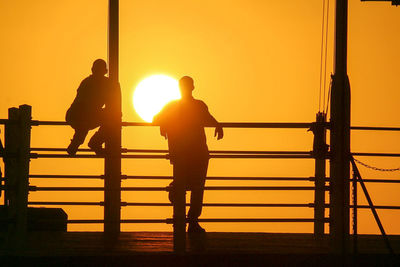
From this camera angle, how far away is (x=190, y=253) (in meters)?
8.46

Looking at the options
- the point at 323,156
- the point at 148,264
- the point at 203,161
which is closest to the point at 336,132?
the point at 323,156

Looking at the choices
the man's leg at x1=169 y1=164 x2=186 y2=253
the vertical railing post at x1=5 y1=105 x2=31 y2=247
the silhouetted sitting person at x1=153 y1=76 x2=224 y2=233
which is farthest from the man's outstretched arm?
the vertical railing post at x1=5 y1=105 x2=31 y2=247

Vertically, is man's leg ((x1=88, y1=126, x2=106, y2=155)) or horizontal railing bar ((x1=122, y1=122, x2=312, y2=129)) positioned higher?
horizontal railing bar ((x1=122, y1=122, x2=312, y2=129))

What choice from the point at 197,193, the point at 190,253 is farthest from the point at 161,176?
the point at 190,253

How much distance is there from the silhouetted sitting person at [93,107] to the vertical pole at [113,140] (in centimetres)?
8

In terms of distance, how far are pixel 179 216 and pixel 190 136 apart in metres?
0.94

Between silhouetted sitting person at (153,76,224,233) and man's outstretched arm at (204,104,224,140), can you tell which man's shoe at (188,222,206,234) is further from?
man's outstretched arm at (204,104,224,140)

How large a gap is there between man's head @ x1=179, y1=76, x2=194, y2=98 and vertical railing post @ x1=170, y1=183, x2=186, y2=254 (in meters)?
1.15

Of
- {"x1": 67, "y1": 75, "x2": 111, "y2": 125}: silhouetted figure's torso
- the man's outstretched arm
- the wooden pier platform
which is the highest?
{"x1": 67, "y1": 75, "x2": 111, "y2": 125}: silhouetted figure's torso

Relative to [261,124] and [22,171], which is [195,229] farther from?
[22,171]

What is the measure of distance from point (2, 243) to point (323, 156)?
350cm

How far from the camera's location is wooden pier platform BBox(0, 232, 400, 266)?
830cm

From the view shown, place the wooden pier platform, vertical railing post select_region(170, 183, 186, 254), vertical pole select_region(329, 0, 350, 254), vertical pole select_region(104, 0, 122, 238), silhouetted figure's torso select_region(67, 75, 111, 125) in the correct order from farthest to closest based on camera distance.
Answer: silhouetted figure's torso select_region(67, 75, 111, 125)
vertical pole select_region(104, 0, 122, 238)
vertical pole select_region(329, 0, 350, 254)
vertical railing post select_region(170, 183, 186, 254)
the wooden pier platform

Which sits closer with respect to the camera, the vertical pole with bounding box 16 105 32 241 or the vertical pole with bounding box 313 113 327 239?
the vertical pole with bounding box 16 105 32 241
